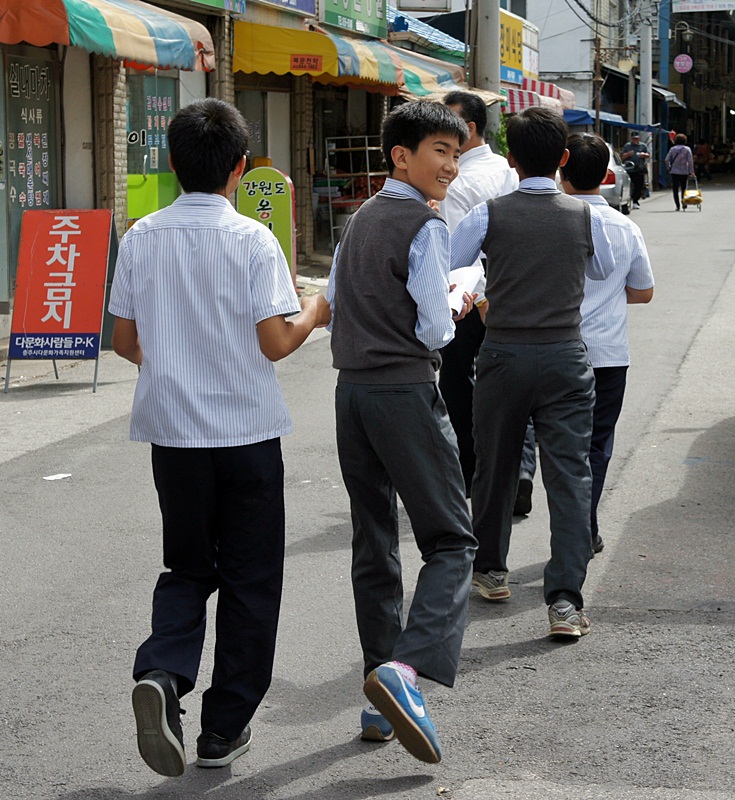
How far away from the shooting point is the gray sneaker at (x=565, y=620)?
15.6 feet

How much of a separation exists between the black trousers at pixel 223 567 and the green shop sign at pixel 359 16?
57.5 ft

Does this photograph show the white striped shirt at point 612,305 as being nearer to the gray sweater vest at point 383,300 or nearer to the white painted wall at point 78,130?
the gray sweater vest at point 383,300

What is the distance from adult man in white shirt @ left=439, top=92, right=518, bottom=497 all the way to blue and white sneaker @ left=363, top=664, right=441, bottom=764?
2.72 metres

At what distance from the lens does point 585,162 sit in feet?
17.4

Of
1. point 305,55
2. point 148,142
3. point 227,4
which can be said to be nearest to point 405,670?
point 148,142

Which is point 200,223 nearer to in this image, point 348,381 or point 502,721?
point 348,381

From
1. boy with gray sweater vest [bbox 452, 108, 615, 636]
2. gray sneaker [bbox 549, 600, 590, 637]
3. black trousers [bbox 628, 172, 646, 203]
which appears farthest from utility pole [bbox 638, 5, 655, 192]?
gray sneaker [bbox 549, 600, 590, 637]

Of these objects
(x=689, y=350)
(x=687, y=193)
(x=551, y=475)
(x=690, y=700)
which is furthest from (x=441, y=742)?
(x=687, y=193)

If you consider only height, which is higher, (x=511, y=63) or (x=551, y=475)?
(x=511, y=63)

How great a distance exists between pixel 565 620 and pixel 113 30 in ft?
26.3

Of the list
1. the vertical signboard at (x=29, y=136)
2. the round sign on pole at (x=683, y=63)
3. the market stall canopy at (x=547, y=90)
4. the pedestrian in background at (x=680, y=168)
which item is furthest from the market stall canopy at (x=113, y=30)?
the round sign on pole at (x=683, y=63)

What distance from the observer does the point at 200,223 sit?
3539 mm

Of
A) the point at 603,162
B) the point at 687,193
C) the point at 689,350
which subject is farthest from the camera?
the point at 687,193

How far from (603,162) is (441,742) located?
8.34 feet
